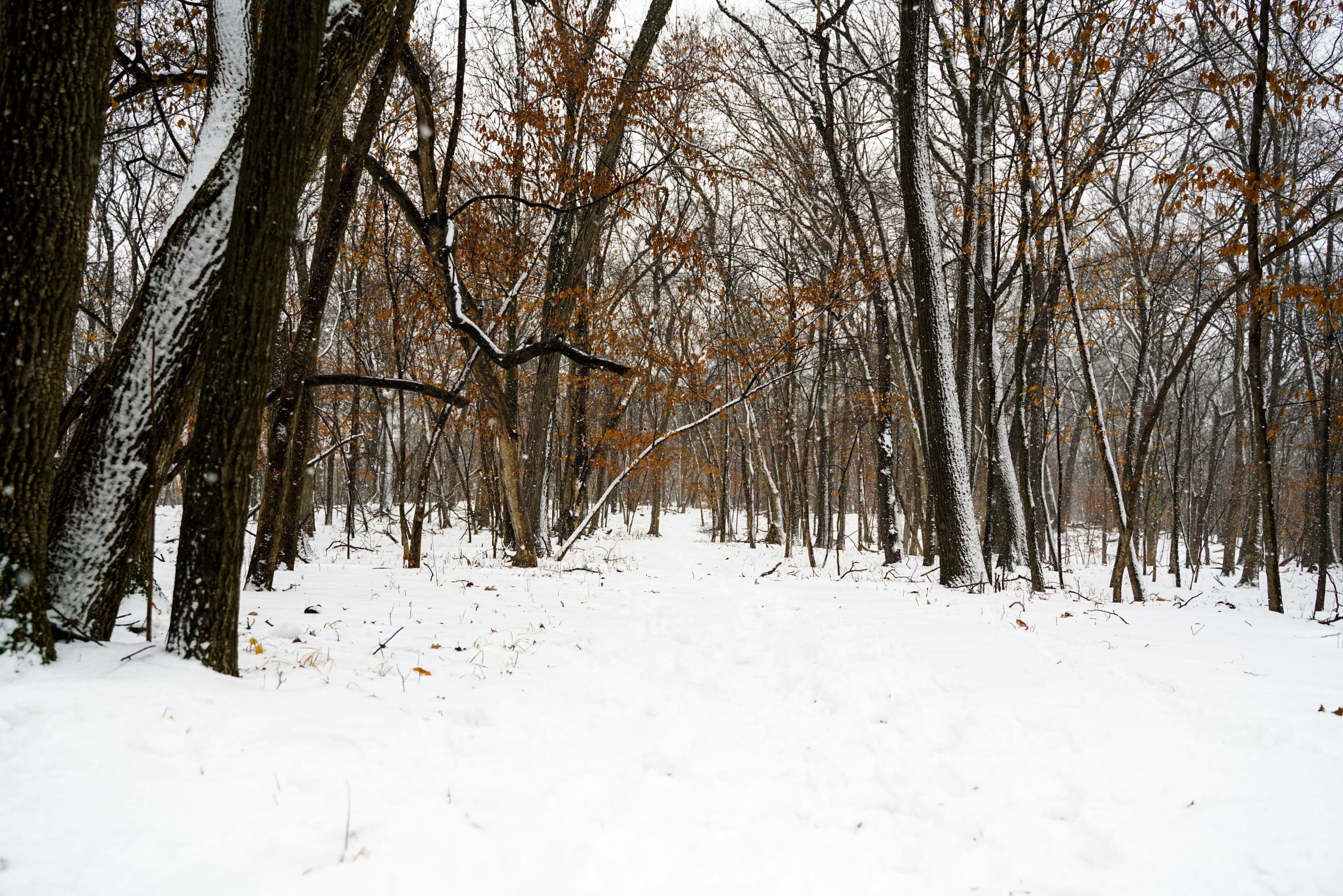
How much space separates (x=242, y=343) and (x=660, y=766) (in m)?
2.55

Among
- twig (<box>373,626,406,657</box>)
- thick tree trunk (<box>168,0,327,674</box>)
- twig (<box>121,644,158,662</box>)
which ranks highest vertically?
thick tree trunk (<box>168,0,327,674</box>)

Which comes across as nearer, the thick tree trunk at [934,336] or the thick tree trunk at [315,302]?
the thick tree trunk at [315,302]

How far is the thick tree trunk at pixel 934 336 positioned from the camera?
25.4 feet

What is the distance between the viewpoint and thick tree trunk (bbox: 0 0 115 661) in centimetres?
221

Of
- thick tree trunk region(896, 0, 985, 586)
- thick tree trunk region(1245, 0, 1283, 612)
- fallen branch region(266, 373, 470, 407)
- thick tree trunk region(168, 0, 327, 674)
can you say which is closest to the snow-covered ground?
thick tree trunk region(168, 0, 327, 674)

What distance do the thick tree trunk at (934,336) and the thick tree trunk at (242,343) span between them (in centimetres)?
706

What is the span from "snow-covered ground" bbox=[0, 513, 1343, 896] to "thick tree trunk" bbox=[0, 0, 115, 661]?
38 cm

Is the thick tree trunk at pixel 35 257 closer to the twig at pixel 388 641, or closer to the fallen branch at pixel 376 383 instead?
the twig at pixel 388 641

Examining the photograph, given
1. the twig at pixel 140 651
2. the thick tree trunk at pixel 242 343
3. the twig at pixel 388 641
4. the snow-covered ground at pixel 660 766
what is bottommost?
the snow-covered ground at pixel 660 766

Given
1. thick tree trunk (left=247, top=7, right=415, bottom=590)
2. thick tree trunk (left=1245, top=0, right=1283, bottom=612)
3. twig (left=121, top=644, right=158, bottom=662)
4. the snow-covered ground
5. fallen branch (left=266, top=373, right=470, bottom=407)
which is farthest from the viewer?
thick tree trunk (left=1245, top=0, right=1283, bottom=612)

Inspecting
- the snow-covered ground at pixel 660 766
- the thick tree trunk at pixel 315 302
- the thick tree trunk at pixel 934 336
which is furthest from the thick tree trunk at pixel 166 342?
the thick tree trunk at pixel 934 336

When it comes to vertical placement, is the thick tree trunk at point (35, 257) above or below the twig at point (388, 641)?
above

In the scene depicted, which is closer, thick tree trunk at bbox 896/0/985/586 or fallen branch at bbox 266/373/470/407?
fallen branch at bbox 266/373/470/407

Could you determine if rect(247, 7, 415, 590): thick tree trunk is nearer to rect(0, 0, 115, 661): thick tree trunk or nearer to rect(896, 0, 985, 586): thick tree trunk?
rect(0, 0, 115, 661): thick tree trunk
